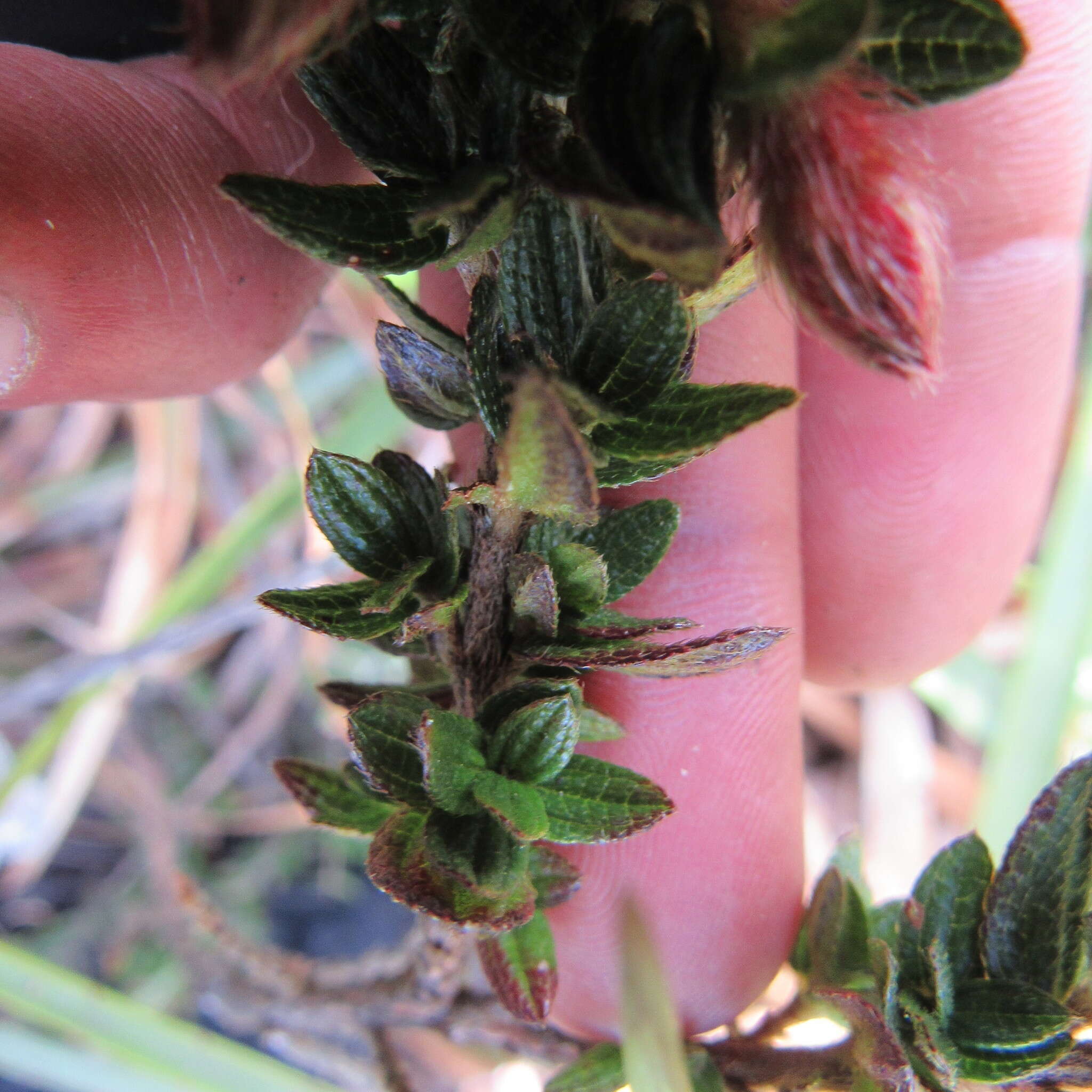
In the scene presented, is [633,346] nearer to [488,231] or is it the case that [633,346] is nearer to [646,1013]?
[488,231]

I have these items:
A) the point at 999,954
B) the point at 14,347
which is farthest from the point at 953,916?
the point at 14,347

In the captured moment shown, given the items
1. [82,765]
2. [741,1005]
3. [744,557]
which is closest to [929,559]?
[744,557]

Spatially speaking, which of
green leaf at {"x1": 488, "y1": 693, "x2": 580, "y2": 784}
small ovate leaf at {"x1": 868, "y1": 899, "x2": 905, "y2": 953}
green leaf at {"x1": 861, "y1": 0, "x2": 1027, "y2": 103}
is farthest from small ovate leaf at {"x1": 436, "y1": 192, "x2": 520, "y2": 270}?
small ovate leaf at {"x1": 868, "y1": 899, "x2": 905, "y2": 953}

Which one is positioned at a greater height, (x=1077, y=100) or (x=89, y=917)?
(x=1077, y=100)

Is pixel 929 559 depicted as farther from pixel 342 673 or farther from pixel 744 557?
pixel 342 673

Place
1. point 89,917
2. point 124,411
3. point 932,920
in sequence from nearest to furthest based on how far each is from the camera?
point 932,920
point 89,917
point 124,411

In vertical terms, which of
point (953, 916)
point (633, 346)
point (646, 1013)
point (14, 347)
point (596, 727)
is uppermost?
point (14, 347)

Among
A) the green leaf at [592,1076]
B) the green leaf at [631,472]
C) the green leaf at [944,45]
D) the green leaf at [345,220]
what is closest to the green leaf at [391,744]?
the green leaf at [631,472]

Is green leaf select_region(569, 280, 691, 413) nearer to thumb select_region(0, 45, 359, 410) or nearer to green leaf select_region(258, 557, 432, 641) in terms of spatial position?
green leaf select_region(258, 557, 432, 641)
